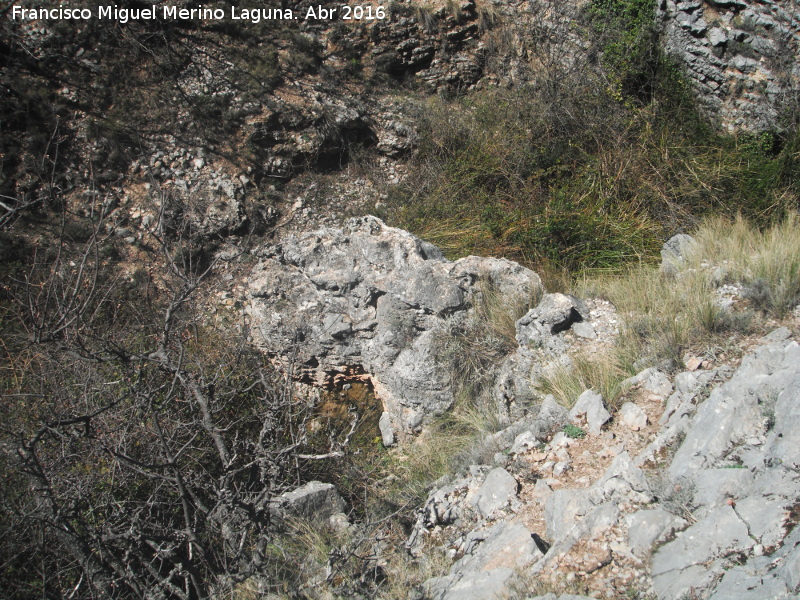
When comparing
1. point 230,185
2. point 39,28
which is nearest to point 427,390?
point 230,185

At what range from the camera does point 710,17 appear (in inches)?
235

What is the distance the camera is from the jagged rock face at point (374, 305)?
13.6ft

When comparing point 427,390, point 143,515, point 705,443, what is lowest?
point 143,515

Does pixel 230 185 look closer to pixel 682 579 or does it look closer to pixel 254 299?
pixel 254 299

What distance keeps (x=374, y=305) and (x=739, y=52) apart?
4804 millimetres

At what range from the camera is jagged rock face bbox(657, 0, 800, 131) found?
5535 mm

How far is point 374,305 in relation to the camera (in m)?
4.30

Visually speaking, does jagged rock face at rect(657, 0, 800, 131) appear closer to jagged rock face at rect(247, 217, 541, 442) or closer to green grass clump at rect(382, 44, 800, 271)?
green grass clump at rect(382, 44, 800, 271)

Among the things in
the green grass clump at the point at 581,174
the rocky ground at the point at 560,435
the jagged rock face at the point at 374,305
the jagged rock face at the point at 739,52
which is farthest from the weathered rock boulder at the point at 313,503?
the jagged rock face at the point at 739,52

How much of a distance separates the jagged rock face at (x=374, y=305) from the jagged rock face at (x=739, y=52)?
346cm

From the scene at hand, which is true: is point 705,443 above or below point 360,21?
below

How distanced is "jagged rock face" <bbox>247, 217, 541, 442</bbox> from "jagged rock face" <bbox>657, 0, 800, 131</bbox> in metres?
3.46

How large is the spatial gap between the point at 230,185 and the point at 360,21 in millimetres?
3011

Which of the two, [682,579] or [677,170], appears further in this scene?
[677,170]
